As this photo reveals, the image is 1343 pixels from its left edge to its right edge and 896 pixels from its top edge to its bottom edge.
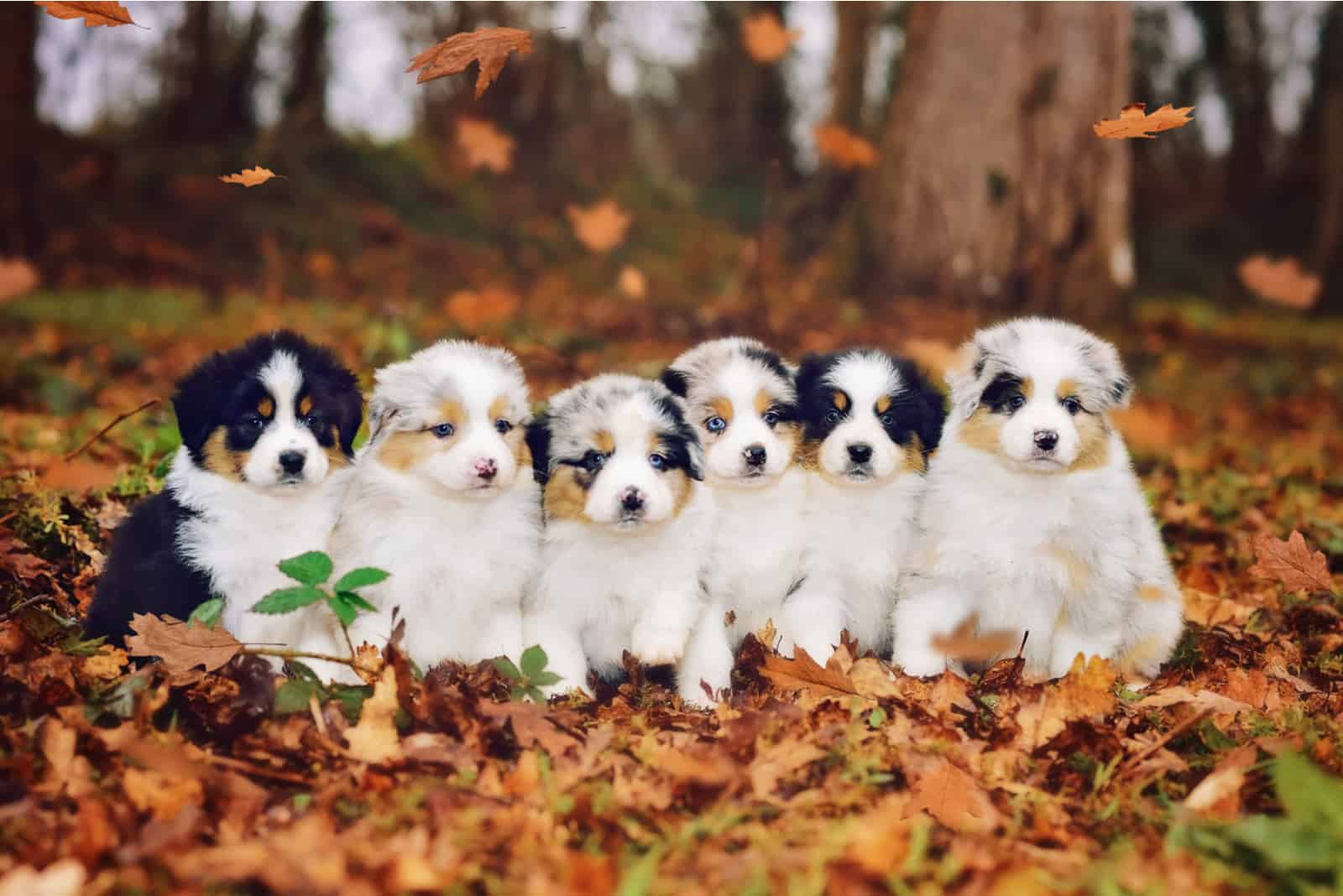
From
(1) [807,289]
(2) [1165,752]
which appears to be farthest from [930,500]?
(1) [807,289]

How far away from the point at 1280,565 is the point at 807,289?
8278 mm

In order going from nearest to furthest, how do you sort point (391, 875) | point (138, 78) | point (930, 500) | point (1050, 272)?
point (391, 875), point (930, 500), point (1050, 272), point (138, 78)

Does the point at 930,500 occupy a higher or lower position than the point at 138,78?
lower

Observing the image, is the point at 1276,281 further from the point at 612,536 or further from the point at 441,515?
the point at 441,515

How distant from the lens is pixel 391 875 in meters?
2.69

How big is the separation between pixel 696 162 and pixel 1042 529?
22.3m

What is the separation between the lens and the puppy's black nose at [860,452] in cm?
425

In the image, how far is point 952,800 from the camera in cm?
319

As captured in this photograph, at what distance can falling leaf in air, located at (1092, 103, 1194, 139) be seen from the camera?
4117 millimetres

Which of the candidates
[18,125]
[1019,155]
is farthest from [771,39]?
[18,125]

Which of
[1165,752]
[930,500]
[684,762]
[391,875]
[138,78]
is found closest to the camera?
[391,875]

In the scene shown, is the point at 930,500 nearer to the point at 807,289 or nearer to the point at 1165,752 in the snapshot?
the point at 1165,752

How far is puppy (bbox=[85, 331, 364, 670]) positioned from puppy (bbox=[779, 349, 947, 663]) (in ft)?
5.94

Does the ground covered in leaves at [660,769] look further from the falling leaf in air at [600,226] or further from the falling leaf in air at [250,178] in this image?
the falling leaf in air at [600,226]
